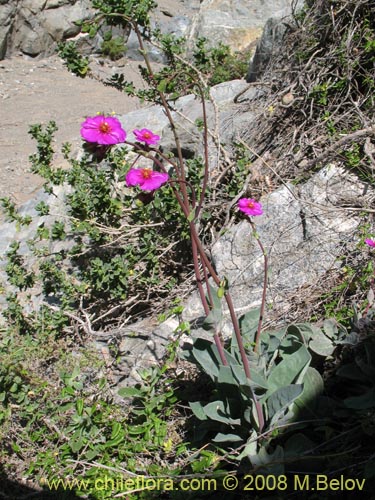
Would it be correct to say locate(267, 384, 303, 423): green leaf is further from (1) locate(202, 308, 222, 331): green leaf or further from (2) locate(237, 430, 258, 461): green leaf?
(1) locate(202, 308, 222, 331): green leaf

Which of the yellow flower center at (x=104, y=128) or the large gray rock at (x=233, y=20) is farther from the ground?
the yellow flower center at (x=104, y=128)

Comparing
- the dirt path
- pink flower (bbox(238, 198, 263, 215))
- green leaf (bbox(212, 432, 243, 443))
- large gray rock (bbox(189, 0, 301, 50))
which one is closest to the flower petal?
pink flower (bbox(238, 198, 263, 215))

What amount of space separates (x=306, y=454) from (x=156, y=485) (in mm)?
602

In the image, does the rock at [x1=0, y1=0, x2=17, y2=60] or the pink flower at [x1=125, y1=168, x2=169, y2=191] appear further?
the rock at [x1=0, y1=0, x2=17, y2=60]

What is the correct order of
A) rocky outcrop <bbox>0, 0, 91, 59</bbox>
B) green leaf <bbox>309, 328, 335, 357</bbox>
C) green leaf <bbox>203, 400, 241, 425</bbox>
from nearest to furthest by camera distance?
green leaf <bbox>203, 400, 241, 425</bbox>
green leaf <bbox>309, 328, 335, 357</bbox>
rocky outcrop <bbox>0, 0, 91, 59</bbox>

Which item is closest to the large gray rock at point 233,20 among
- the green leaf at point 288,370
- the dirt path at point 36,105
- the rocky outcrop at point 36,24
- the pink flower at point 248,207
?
the dirt path at point 36,105

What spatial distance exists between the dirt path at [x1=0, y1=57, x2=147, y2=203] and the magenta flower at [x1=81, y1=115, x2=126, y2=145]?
4.16 m

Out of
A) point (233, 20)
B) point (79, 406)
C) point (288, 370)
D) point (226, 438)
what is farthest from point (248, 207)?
point (233, 20)

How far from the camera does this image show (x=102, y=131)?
5.36 feet

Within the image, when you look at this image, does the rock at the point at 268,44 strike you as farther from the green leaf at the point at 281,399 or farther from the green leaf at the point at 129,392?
the green leaf at the point at 281,399

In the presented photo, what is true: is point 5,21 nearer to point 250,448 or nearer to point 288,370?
point 288,370

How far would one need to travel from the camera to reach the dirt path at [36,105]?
20.7 feet

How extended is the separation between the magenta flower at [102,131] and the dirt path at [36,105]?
4.16 meters

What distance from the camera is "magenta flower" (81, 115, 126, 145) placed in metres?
1.61
